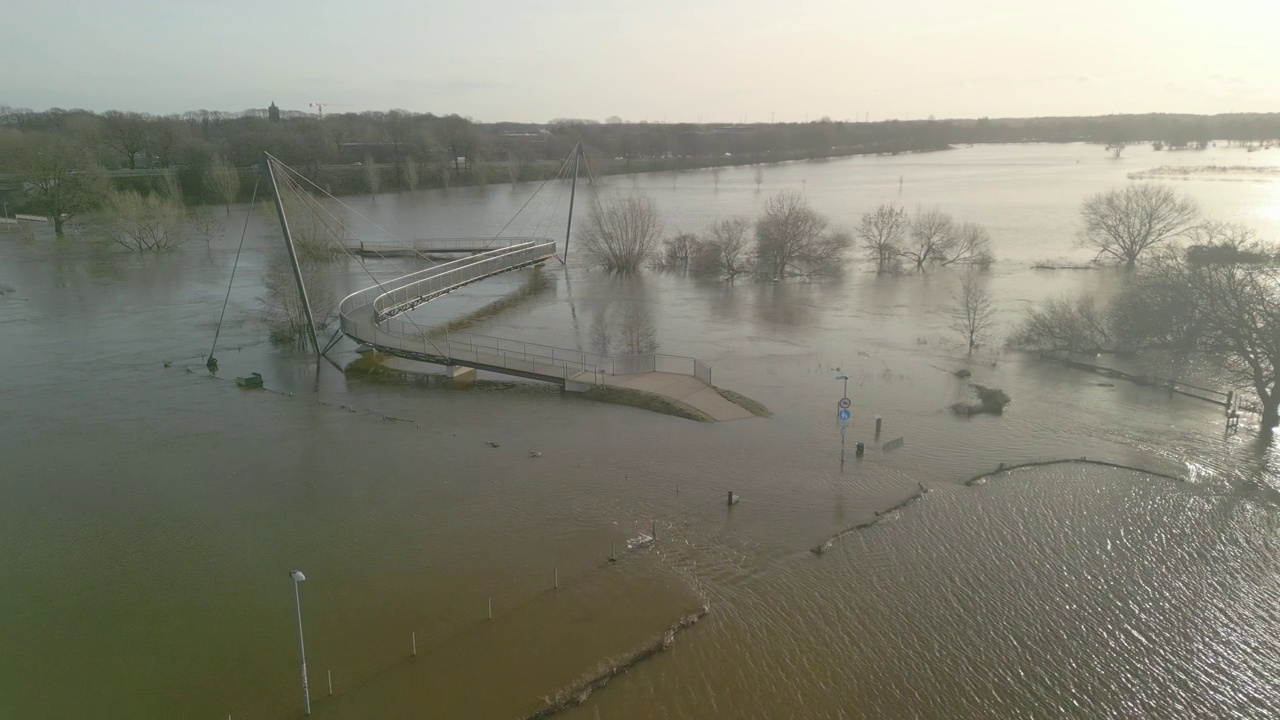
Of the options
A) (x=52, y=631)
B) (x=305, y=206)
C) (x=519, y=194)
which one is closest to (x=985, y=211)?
(x=519, y=194)

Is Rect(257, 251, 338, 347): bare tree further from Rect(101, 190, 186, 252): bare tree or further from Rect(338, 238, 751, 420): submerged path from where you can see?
Rect(101, 190, 186, 252): bare tree

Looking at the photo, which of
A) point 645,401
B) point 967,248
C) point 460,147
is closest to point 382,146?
point 460,147

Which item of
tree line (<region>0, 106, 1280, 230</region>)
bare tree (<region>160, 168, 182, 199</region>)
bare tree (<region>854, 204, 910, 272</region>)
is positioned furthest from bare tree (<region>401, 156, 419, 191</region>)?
bare tree (<region>854, 204, 910, 272</region>)

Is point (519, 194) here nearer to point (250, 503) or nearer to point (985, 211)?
point (985, 211)

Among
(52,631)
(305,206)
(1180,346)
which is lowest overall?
(52,631)

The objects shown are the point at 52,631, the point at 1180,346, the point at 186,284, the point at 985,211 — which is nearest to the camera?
the point at 52,631

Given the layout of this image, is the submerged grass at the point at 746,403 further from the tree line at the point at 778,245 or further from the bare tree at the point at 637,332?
the tree line at the point at 778,245

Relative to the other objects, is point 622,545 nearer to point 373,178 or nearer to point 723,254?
point 723,254
